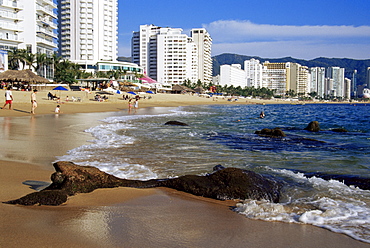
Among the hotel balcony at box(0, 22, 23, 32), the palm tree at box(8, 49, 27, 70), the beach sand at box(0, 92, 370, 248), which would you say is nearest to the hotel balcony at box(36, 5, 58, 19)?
the hotel balcony at box(0, 22, 23, 32)

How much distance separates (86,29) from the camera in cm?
11138

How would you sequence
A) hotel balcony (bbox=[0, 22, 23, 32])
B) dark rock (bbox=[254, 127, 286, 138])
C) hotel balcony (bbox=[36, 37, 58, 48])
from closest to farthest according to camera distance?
dark rock (bbox=[254, 127, 286, 138]) < hotel balcony (bbox=[0, 22, 23, 32]) < hotel balcony (bbox=[36, 37, 58, 48])

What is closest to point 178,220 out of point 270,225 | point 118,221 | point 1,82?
point 118,221

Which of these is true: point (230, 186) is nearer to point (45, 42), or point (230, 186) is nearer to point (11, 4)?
point (11, 4)

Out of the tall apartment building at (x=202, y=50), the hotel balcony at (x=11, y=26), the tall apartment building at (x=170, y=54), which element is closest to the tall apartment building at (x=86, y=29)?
the tall apartment building at (x=170, y=54)

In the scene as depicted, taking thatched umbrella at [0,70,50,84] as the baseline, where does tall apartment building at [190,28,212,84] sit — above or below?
above

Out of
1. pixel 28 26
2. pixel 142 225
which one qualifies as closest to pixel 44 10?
pixel 28 26

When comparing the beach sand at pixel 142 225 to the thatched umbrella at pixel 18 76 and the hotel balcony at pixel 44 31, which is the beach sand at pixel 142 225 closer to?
the thatched umbrella at pixel 18 76

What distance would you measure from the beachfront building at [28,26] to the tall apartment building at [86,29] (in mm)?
43034

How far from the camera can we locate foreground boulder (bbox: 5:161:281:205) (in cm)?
491

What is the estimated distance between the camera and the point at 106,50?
11488 cm

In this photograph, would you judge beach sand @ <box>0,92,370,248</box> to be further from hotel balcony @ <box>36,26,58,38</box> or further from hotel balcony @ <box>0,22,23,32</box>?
hotel balcony @ <box>36,26,58,38</box>

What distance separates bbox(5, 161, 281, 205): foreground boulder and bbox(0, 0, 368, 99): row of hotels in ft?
164

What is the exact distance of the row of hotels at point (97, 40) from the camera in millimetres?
57875
